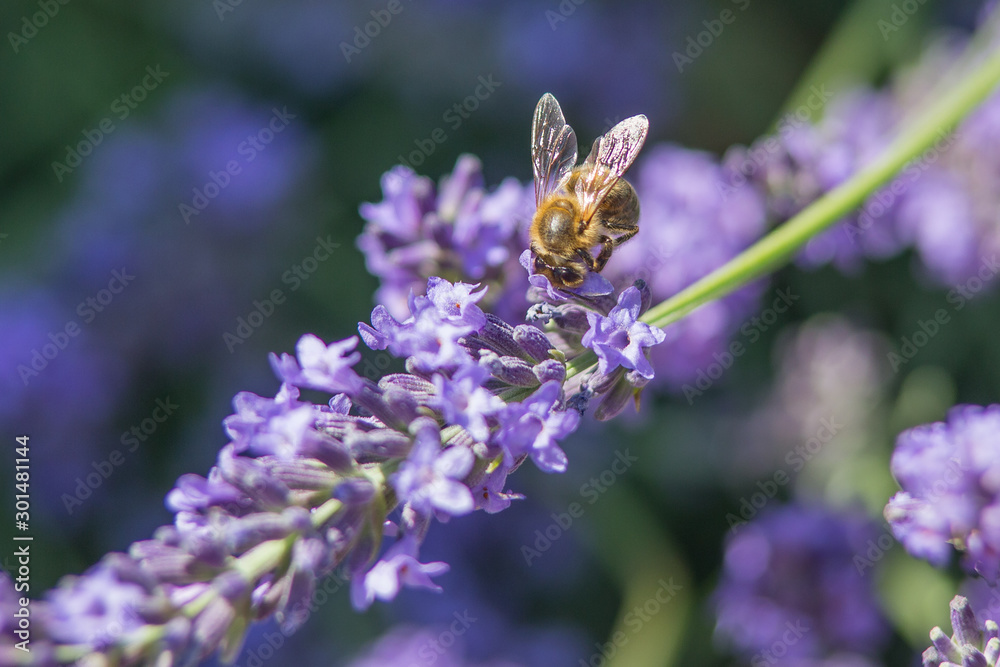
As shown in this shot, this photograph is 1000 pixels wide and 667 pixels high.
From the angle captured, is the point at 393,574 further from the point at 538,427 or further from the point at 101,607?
the point at 101,607

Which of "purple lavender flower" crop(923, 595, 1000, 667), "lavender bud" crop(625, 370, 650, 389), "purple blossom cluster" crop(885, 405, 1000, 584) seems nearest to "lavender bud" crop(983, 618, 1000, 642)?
"purple lavender flower" crop(923, 595, 1000, 667)

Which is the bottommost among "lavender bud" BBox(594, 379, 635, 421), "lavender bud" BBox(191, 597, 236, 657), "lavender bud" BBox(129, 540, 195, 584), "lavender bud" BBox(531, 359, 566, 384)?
"lavender bud" BBox(594, 379, 635, 421)

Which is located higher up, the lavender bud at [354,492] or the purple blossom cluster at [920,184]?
the lavender bud at [354,492]

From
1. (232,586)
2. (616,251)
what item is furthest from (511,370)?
(616,251)

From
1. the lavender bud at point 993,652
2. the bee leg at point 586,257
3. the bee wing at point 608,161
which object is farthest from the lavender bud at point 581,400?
the lavender bud at point 993,652

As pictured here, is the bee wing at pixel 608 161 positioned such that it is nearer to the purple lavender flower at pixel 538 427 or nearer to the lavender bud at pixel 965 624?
the purple lavender flower at pixel 538 427

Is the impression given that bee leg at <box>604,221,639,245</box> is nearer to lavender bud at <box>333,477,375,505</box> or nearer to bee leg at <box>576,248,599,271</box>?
bee leg at <box>576,248,599,271</box>
